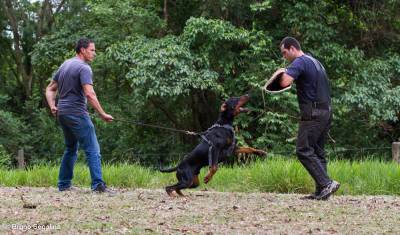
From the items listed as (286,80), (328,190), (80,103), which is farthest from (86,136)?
(328,190)

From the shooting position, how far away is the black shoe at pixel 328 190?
7.22 meters

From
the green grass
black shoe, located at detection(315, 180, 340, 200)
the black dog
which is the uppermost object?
the black dog

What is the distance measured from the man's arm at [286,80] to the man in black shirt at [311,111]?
158 millimetres

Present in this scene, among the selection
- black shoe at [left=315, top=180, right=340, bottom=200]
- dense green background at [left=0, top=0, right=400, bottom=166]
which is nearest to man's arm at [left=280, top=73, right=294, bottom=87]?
black shoe at [left=315, top=180, right=340, bottom=200]

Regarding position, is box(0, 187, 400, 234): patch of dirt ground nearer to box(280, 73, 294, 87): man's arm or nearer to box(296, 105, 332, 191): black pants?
box(296, 105, 332, 191): black pants

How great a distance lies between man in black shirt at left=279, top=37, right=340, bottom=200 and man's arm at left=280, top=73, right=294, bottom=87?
158mm

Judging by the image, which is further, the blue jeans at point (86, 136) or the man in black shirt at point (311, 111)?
the blue jeans at point (86, 136)

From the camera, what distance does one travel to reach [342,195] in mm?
8398

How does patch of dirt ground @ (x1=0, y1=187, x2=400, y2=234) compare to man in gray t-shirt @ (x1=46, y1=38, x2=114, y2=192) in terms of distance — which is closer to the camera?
patch of dirt ground @ (x1=0, y1=187, x2=400, y2=234)

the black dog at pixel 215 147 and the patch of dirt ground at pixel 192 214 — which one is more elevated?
the black dog at pixel 215 147

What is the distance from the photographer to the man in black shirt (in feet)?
23.7

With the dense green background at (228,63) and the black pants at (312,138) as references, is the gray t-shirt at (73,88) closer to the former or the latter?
the black pants at (312,138)

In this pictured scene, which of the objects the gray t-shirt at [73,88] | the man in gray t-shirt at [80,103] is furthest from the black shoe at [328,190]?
the gray t-shirt at [73,88]

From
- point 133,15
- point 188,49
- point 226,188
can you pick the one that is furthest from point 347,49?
point 226,188
